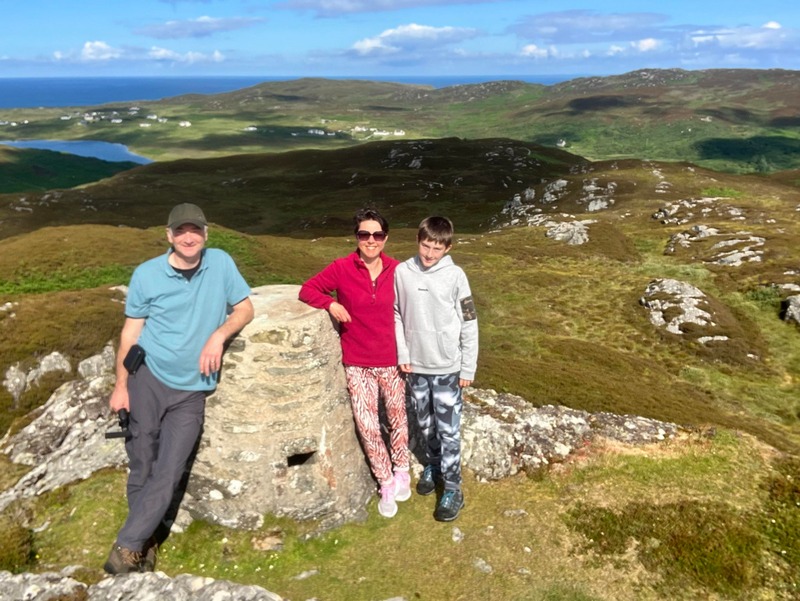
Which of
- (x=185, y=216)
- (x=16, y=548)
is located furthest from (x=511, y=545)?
(x=16, y=548)

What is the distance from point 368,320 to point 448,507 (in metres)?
4.92

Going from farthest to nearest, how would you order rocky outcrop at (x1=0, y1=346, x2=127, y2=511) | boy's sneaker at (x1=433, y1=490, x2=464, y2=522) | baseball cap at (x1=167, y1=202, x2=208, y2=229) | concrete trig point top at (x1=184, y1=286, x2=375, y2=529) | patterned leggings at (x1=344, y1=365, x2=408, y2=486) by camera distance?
1. rocky outcrop at (x1=0, y1=346, x2=127, y2=511)
2. boy's sneaker at (x1=433, y1=490, x2=464, y2=522)
3. patterned leggings at (x1=344, y1=365, x2=408, y2=486)
4. concrete trig point top at (x1=184, y1=286, x2=375, y2=529)
5. baseball cap at (x1=167, y1=202, x2=208, y2=229)

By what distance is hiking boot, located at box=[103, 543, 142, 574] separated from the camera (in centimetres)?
913

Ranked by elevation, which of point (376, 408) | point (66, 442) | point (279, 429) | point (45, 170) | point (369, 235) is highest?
point (369, 235)

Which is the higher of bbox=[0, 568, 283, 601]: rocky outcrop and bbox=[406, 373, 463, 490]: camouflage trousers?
bbox=[406, 373, 463, 490]: camouflage trousers

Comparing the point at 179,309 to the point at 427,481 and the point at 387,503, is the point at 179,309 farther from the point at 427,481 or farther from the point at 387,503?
the point at 427,481

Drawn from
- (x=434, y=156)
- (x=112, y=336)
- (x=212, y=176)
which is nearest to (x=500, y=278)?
(x=112, y=336)

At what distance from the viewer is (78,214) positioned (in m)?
81.7

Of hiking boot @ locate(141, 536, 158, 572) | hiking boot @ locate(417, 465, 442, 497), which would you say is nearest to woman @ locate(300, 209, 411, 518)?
hiking boot @ locate(417, 465, 442, 497)

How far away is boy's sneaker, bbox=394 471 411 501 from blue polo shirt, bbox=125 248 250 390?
16.9ft

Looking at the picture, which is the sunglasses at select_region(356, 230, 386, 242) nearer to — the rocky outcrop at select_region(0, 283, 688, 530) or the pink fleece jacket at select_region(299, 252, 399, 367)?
the pink fleece jacket at select_region(299, 252, 399, 367)

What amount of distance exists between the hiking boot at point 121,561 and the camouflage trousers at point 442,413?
6.03 meters

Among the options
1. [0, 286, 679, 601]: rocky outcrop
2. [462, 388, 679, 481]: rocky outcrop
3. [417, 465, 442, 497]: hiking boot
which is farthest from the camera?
[462, 388, 679, 481]: rocky outcrop

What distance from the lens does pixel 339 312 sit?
9898 mm
